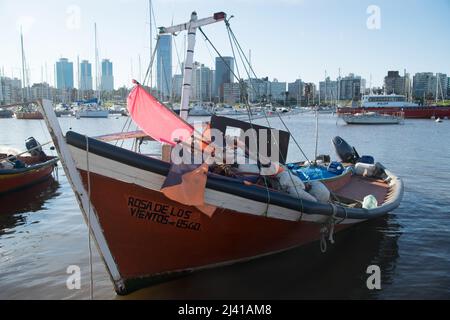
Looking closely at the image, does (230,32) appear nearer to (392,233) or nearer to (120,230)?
(120,230)

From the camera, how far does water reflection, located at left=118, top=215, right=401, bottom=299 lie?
274 inches

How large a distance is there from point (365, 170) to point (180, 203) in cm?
948

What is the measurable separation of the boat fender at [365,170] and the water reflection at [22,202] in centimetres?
1073

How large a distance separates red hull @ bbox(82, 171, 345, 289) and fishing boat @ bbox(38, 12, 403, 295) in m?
0.01

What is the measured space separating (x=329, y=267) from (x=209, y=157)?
143 inches

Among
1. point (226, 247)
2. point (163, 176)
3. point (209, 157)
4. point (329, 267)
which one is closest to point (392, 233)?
point (329, 267)

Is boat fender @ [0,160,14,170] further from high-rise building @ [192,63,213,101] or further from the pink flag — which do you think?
the pink flag

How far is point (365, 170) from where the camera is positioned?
1384 cm

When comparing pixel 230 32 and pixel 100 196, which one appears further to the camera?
pixel 230 32

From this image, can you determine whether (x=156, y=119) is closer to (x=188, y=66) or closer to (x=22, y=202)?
(x=188, y=66)
